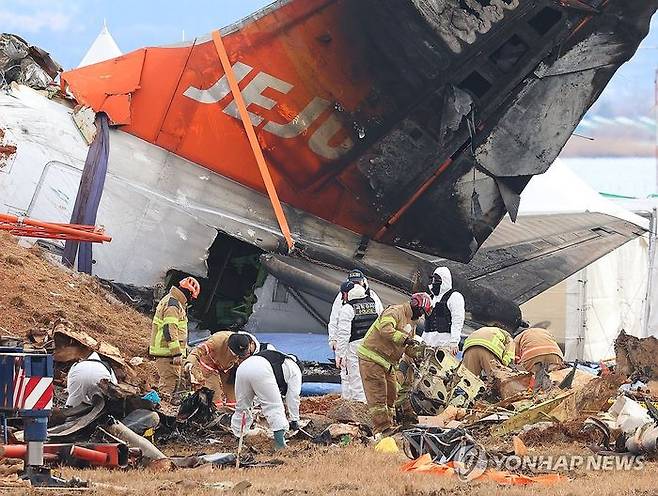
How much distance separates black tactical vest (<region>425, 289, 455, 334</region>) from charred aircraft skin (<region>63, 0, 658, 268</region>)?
216cm

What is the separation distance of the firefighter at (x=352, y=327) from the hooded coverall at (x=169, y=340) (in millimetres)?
1964

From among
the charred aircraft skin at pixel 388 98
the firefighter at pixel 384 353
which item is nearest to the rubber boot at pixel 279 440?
the firefighter at pixel 384 353

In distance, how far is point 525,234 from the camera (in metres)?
20.3

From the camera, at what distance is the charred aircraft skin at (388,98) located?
597 inches

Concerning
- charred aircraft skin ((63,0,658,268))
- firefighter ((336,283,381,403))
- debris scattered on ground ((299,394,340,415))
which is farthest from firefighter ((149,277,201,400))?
charred aircraft skin ((63,0,658,268))

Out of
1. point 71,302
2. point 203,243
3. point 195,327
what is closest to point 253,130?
point 203,243

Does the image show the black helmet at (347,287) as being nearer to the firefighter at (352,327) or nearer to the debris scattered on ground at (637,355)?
the firefighter at (352,327)

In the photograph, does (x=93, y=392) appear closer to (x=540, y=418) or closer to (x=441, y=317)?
(x=540, y=418)

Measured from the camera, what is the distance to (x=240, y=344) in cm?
1039

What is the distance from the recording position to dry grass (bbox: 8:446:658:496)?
7316mm

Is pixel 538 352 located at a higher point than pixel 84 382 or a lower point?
higher

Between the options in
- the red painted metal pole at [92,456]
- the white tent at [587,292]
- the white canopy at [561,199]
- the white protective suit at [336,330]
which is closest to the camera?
the red painted metal pole at [92,456]

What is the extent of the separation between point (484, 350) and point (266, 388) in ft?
14.3

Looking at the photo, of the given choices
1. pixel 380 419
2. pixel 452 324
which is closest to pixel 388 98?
pixel 452 324
